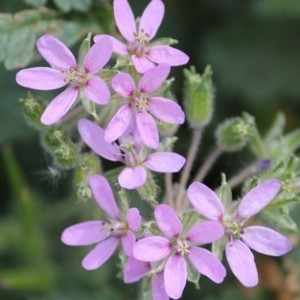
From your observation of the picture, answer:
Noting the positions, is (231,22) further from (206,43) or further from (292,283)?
(292,283)

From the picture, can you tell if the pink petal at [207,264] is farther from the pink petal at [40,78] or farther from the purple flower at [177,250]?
the pink petal at [40,78]

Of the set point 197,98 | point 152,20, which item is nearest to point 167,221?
point 197,98

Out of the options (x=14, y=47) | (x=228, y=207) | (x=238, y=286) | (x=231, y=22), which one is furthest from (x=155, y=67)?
(x=231, y=22)

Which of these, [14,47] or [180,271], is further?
[14,47]

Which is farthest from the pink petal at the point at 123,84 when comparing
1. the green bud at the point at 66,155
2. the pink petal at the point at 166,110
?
the green bud at the point at 66,155

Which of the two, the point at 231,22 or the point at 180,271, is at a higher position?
the point at 180,271

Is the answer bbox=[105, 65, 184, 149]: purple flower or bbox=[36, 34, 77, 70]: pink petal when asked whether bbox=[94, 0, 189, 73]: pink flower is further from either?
bbox=[36, 34, 77, 70]: pink petal

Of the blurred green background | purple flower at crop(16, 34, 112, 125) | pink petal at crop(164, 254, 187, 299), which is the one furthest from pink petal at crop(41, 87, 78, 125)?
pink petal at crop(164, 254, 187, 299)
